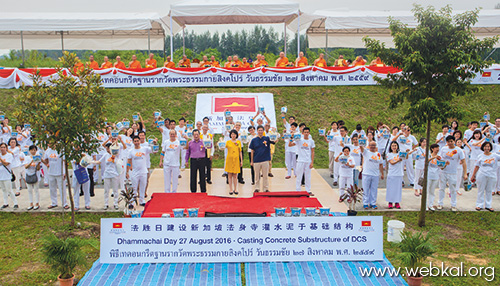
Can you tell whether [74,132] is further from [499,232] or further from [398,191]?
[499,232]

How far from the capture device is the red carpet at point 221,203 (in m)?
8.28

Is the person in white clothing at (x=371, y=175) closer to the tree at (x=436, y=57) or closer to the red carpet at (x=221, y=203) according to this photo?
the tree at (x=436, y=57)

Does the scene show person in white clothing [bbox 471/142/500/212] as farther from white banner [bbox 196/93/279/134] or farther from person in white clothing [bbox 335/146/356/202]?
white banner [bbox 196/93/279/134]

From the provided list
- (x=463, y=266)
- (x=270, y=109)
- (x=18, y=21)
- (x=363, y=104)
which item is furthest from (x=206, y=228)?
(x=18, y=21)

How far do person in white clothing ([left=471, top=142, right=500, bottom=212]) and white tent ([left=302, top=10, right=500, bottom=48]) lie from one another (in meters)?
10.3

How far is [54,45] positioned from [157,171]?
15424 mm

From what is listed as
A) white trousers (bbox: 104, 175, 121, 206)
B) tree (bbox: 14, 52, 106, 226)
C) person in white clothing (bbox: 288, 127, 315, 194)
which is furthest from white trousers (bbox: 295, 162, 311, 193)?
tree (bbox: 14, 52, 106, 226)

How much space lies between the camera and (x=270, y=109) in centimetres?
1850

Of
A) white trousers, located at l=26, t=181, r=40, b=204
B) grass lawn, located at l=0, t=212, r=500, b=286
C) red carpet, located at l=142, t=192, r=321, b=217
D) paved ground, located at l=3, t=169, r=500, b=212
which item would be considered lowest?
grass lawn, located at l=0, t=212, r=500, b=286

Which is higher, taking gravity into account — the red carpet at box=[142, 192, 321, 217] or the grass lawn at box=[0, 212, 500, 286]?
the red carpet at box=[142, 192, 321, 217]

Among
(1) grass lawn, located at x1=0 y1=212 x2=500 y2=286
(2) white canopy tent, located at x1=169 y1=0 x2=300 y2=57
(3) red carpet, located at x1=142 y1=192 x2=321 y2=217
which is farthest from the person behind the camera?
(2) white canopy tent, located at x1=169 y1=0 x2=300 y2=57

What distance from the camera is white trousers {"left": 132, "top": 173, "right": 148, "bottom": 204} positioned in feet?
35.1

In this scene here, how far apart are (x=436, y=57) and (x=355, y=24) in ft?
43.8

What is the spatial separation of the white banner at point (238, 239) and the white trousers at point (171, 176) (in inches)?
167
